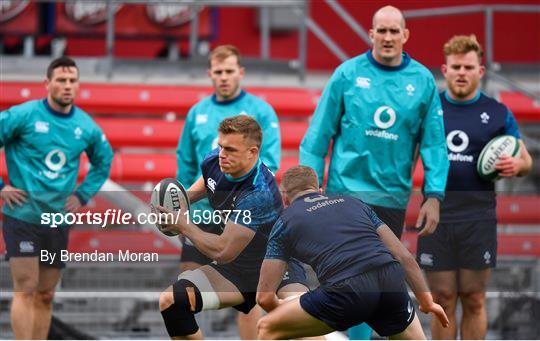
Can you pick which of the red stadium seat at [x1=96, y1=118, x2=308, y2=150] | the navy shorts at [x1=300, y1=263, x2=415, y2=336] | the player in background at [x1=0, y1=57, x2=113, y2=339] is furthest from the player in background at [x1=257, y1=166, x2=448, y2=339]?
the red stadium seat at [x1=96, y1=118, x2=308, y2=150]

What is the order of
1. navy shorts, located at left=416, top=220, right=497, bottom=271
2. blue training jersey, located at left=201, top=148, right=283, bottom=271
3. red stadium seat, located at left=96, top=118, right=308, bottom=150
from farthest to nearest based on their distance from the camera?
red stadium seat, located at left=96, top=118, right=308, bottom=150
navy shorts, located at left=416, top=220, right=497, bottom=271
blue training jersey, located at left=201, top=148, right=283, bottom=271

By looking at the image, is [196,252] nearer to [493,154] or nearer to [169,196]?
[169,196]

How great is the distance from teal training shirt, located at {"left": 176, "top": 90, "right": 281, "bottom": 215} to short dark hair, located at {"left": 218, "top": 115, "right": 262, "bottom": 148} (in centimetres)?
116

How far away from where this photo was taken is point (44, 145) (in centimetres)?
805

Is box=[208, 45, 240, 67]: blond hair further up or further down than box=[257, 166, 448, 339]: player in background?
further up

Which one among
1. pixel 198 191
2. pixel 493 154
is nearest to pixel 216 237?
pixel 198 191

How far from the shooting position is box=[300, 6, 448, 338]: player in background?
725 cm

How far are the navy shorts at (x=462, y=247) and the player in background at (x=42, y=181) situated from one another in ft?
6.87

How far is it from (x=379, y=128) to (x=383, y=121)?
46 mm

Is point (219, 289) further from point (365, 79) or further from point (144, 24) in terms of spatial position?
point (144, 24)

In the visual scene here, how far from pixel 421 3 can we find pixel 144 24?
327 cm

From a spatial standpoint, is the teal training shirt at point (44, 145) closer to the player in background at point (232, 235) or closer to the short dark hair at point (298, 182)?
the player in background at point (232, 235)

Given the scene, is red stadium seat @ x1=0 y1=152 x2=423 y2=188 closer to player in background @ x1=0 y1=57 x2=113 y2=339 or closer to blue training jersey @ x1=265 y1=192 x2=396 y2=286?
player in background @ x1=0 y1=57 x2=113 y2=339

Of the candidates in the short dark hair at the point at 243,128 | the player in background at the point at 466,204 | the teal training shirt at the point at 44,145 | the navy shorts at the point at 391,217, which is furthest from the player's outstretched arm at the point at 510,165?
the teal training shirt at the point at 44,145
